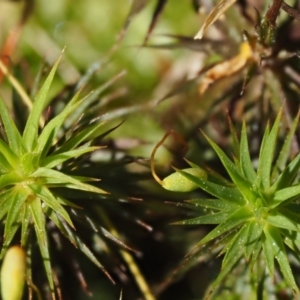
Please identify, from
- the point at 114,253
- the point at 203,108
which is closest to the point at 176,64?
the point at 203,108

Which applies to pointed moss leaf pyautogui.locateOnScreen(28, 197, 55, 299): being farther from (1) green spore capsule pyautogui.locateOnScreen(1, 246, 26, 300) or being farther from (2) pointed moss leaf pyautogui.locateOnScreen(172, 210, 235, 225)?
(2) pointed moss leaf pyautogui.locateOnScreen(172, 210, 235, 225)

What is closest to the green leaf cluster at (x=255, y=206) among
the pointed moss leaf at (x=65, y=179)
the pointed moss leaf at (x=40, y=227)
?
the pointed moss leaf at (x=65, y=179)

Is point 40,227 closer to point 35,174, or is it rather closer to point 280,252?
point 35,174

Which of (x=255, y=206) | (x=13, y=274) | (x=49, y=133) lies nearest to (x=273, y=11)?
(x=255, y=206)

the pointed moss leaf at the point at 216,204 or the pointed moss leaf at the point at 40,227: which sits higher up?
the pointed moss leaf at the point at 40,227

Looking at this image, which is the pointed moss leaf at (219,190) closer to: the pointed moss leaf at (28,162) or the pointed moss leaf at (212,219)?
the pointed moss leaf at (212,219)

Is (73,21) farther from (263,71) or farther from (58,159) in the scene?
(58,159)

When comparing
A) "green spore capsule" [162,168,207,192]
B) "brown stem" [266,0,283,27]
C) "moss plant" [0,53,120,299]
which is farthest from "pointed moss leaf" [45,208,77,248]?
"brown stem" [266,0,283,27]
